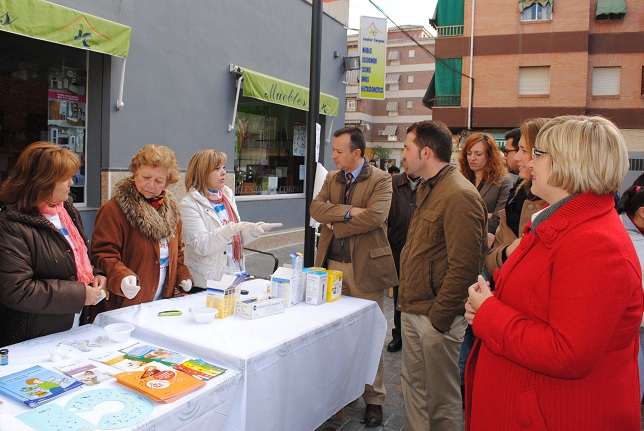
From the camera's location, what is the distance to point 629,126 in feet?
66.1

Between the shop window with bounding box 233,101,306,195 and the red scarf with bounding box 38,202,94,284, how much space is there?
668 centimetres

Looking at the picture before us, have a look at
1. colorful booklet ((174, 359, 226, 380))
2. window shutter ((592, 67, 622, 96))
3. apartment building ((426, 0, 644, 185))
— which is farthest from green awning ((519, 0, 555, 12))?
colorful booklet ((174, 359, 226, 380))

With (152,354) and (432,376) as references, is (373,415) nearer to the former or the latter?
(432,376)

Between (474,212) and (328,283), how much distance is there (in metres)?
1.08

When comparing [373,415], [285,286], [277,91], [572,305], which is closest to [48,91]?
[277,91]

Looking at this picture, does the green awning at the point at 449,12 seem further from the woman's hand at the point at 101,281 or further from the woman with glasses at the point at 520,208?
the woman's hand at the point at 101,281

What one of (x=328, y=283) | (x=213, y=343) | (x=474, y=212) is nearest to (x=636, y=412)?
(x=474, y=212)

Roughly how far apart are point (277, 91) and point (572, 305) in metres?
8.40

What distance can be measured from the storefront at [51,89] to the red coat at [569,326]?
19.2ft

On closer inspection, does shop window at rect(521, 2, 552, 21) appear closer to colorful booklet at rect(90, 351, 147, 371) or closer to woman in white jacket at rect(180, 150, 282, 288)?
woman in white jacket at rect(180, 150, 282, 288)

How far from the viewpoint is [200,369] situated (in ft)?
6.90

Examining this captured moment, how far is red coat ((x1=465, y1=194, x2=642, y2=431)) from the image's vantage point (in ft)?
4.82

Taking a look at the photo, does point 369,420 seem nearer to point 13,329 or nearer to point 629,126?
point 13,329

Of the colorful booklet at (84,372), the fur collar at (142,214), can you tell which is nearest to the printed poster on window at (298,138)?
the fur collar at (142,214)
